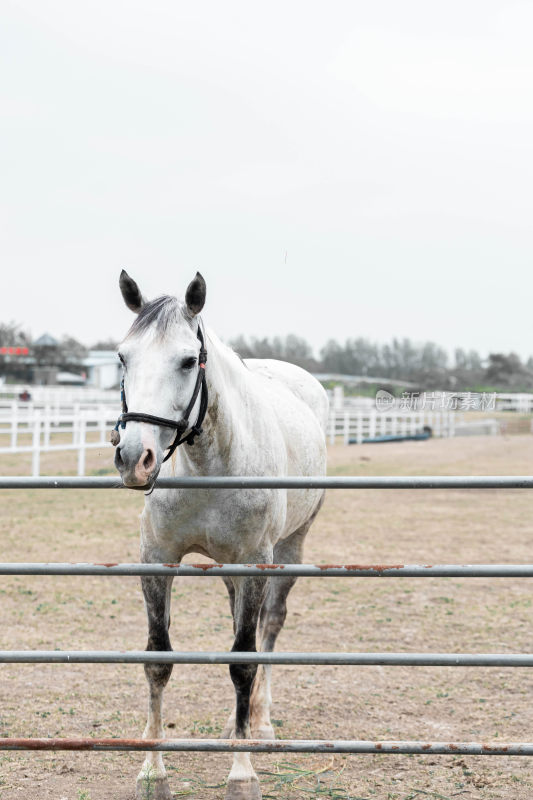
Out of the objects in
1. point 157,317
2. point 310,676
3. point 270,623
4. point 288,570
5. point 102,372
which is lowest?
point 310,676

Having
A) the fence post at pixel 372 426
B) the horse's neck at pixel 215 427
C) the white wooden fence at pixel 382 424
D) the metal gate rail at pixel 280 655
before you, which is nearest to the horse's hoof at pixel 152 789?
the metal gate rail at pixel 280 655

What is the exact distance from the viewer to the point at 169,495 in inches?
133

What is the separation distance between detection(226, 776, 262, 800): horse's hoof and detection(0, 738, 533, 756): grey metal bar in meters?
0.73

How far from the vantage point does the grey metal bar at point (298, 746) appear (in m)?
2.75

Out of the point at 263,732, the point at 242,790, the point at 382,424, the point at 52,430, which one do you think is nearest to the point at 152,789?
the point at 242,790

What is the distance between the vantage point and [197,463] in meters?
3.41

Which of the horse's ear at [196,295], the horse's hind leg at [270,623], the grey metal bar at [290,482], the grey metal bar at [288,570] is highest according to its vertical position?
the horse's ear at [196,295]

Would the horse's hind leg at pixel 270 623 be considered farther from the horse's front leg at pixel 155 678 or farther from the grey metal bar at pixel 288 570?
the grey metal bar at pixel 288 570

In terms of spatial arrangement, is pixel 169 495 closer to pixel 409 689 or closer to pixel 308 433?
pixel 308 433

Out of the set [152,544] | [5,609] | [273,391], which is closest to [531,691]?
[273,391]

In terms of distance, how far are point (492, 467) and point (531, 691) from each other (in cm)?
1436

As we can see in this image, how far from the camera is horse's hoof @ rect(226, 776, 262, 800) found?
134 inches

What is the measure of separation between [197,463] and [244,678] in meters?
1.04

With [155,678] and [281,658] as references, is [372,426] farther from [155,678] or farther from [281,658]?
[281,658]
